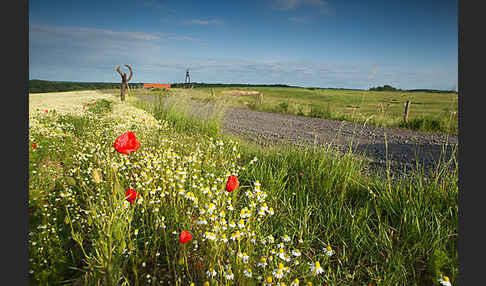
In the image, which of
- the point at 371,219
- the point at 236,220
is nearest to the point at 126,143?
the point at 236,220

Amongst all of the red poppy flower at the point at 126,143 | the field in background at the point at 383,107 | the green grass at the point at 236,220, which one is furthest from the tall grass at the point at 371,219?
the red poppy flower at the point at 126,143

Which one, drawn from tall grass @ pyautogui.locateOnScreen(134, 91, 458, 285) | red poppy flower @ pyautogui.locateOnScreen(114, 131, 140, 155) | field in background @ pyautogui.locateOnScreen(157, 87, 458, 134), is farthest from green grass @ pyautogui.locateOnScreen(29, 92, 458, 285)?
field in background @ pyautogui.locateOnScreen(157, 87, 458, 134)

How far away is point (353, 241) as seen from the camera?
2.48m

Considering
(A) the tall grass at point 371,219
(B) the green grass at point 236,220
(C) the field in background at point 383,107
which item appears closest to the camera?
(B) the green grass at point 236,220

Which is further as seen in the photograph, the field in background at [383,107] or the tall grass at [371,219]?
the field in background at [383,107]

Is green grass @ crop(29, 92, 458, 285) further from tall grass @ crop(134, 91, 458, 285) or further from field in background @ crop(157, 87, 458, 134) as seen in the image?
field in background @ crop(157, 87, 458, 134)

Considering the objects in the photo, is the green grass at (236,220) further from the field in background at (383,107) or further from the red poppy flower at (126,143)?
the field in background at (383,107)

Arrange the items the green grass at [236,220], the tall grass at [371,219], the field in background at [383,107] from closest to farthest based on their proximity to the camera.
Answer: the green grass at [236,220] < the tall grass at [371,219] < the field in background at [383,107]

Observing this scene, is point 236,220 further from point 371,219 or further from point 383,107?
point 383,107
